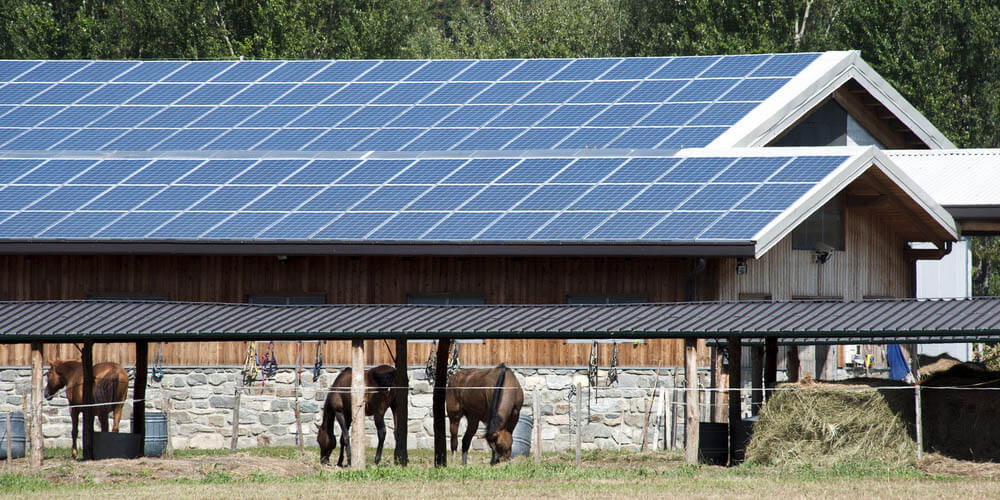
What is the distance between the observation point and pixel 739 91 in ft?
112

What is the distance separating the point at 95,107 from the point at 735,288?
16928 mm

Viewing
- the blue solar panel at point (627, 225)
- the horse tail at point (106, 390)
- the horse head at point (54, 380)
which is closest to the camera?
the blue solar panel at point (627, 225)

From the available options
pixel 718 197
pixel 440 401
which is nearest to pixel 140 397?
pixel 440 401

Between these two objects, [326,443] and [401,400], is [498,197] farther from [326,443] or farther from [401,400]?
[326,443]

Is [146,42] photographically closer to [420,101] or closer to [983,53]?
[420,101]

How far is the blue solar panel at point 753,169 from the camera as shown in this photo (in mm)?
28547

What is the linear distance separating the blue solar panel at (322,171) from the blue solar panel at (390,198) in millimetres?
1475

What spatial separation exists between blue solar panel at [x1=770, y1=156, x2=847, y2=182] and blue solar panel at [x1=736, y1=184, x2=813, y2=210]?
0.37 m

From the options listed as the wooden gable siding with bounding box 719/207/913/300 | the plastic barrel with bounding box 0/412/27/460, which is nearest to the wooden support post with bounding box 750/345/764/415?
the wooden gable siding with bounding box 719/207/913/300

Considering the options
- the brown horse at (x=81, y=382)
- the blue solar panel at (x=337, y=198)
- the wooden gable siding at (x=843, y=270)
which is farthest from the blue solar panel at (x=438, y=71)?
the brown horse at (x=81, y=382)

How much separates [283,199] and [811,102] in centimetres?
1195

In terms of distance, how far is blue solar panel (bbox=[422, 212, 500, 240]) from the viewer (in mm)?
27484

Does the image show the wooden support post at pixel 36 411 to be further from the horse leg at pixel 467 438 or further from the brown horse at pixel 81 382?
the horse leg at pixel 467 438

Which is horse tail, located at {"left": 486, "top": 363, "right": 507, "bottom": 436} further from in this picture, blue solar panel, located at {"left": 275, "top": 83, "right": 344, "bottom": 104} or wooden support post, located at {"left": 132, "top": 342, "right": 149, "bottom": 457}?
blue solar panel, located at {"left": 275, "top": 83, "right": 344, "bottom": 104}
